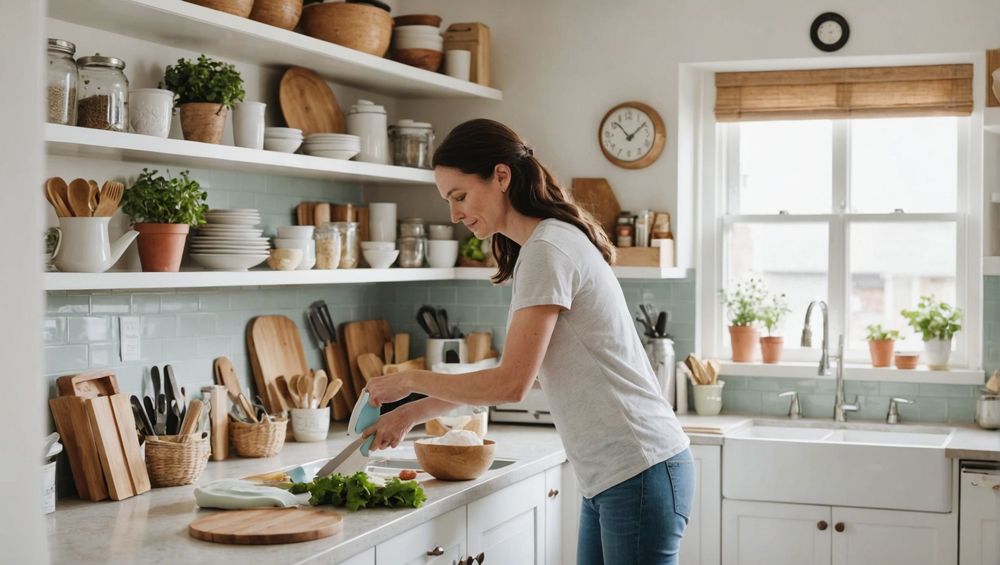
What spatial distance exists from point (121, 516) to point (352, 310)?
1.89m

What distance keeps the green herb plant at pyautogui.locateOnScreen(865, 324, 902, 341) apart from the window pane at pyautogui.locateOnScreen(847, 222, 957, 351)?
90mm

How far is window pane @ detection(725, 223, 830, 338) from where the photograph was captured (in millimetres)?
4480

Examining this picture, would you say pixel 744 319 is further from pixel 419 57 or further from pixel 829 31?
pixel 419 57

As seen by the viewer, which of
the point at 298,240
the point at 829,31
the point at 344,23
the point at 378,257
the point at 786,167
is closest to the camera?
the point at 298,240

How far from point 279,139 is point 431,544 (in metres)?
1.41

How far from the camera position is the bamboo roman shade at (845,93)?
13.8ft

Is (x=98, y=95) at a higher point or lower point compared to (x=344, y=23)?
lower

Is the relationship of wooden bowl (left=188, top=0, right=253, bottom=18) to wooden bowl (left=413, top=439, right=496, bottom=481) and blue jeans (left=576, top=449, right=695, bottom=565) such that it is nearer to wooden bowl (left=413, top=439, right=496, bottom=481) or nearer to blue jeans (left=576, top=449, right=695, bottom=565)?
wooden bowl (left=413, top=439, right=496, bottom=481)

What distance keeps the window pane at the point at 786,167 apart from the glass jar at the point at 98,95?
265cm

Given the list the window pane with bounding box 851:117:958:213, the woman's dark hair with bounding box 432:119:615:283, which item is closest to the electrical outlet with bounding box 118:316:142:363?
the woman's dark hair with bounding box 432:119:615:283

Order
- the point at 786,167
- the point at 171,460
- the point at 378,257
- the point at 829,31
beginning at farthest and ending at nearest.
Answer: the point at 786,167, the point at 829,31, the point at 378,257, the point at 171,460

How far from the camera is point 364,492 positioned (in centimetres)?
273

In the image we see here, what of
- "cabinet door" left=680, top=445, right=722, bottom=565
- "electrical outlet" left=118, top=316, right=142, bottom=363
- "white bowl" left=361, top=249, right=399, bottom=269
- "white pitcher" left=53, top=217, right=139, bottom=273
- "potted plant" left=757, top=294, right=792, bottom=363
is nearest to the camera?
"white pitcher" left=53, top=217, right=139, bottom=273

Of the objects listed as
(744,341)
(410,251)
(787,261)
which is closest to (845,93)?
(787,261)
